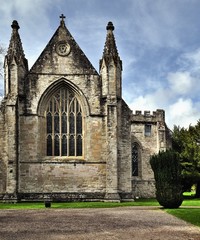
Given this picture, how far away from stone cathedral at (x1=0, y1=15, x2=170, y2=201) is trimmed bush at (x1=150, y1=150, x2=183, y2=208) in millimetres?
6708

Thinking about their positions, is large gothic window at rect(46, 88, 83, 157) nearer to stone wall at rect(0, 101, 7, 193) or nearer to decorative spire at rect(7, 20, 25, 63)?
stone wall at rect(0, 101, 7, 193)

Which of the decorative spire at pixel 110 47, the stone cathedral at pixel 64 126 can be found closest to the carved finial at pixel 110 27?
A: the decorative spire at pixel 110 47

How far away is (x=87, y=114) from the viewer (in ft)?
107

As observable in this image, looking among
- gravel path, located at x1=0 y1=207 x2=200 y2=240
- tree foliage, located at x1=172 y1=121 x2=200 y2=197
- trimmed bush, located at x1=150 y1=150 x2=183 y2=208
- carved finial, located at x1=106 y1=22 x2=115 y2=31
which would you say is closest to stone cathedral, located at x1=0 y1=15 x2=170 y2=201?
carved finial, located at x1=106 y1=22 x2=115 y2=31

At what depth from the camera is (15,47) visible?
1270 inches

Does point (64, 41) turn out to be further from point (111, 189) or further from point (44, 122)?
point (111, 189)

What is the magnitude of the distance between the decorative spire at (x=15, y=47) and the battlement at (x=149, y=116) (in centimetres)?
1699

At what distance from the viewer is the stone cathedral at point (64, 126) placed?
3125cm

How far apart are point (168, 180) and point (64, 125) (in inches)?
449

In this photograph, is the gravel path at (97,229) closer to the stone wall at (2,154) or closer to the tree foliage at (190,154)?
the stone wall at (2,154)

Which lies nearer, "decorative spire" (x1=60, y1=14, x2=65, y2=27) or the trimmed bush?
the trimmed bush

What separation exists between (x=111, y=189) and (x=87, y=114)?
629 centimetres

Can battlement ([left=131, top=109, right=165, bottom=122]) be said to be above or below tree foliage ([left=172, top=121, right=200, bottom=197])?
above

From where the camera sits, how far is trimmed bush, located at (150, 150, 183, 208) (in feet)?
79.8
